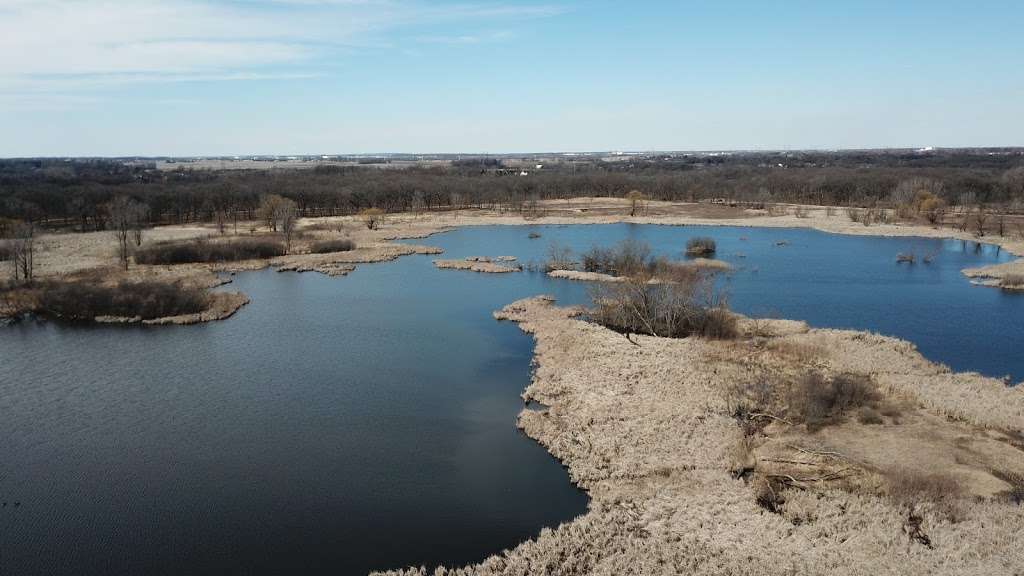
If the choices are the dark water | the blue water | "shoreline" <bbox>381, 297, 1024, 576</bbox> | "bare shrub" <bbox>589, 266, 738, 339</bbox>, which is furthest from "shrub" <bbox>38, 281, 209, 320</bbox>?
"bare shrub" <bbox>589, 266, 738, 339</bbox>

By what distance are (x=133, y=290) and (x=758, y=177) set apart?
119m

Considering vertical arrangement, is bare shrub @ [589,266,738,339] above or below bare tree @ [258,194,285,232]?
below

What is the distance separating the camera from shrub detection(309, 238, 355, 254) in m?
59.5

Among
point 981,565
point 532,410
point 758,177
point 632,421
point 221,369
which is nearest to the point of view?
point 981,565

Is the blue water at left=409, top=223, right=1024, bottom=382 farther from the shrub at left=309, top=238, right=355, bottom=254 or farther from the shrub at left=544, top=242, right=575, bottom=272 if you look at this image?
the shrub at left=309, top=238, right=355, bottom=254

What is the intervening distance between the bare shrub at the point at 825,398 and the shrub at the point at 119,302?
103 feet

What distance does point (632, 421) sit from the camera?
2089 centimetres

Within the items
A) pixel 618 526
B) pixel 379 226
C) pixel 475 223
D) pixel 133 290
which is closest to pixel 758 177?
pixel 475 223

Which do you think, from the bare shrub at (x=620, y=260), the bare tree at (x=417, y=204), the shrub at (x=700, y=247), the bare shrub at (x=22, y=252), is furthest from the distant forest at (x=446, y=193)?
the bare shrub at (x=620, y=260)

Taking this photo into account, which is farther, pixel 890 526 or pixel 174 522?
pixel 174 522

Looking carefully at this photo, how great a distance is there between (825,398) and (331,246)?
159ft

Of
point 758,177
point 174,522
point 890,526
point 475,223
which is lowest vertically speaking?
point 174,522

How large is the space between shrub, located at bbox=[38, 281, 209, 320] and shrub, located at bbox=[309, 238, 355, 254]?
21.6 meters

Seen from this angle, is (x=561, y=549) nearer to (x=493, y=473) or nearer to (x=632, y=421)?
(x=493, y=473)
